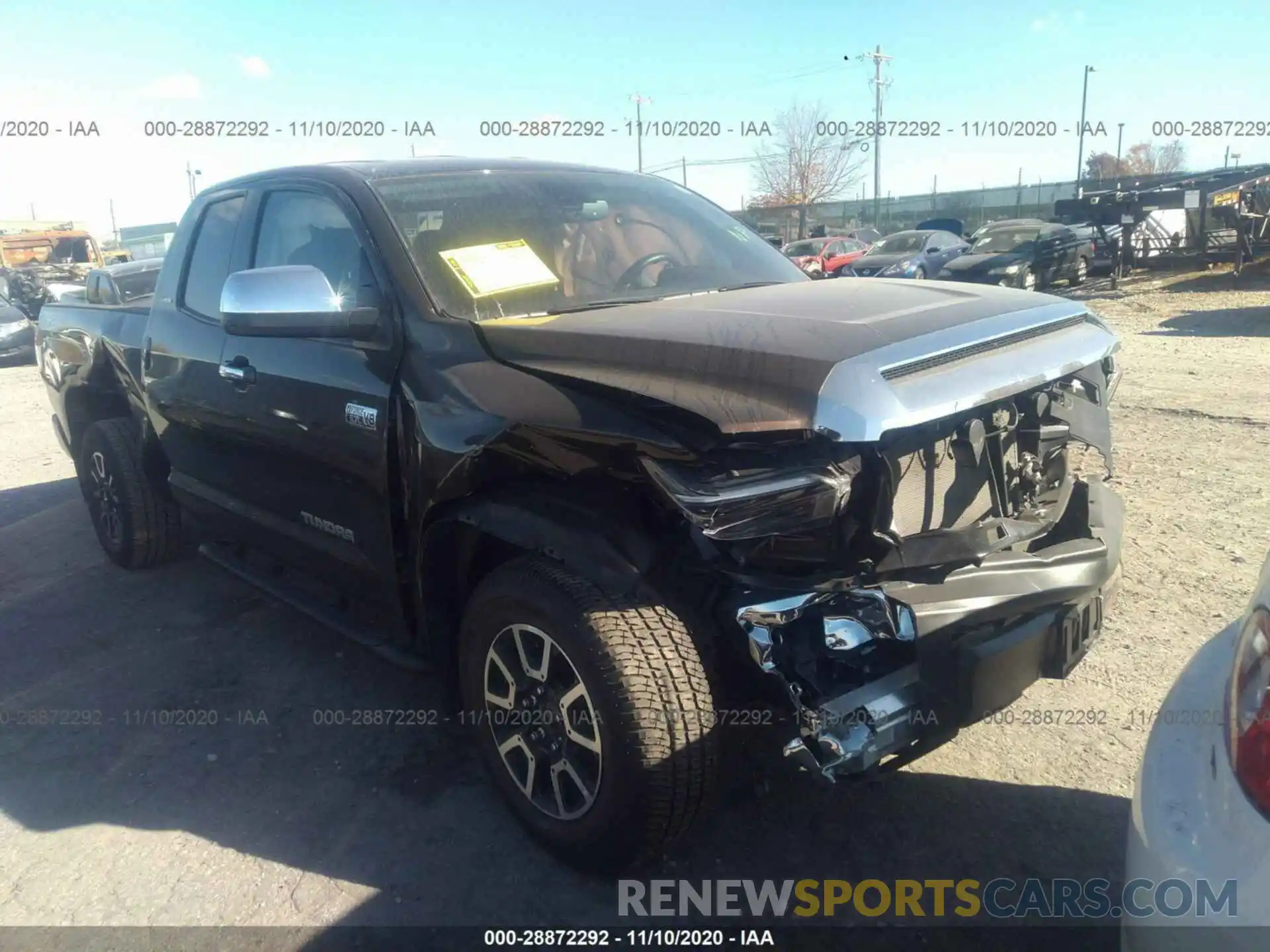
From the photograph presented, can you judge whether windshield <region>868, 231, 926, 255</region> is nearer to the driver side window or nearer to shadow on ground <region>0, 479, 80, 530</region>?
shadow on ground <region>0, 479, 80, 530</region>

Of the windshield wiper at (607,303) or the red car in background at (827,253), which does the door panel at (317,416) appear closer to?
the windshield wiper at (607,303)

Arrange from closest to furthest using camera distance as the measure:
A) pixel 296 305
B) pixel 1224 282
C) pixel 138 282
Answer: pixel 296 305
pixel 138 282
pixel 1224 282

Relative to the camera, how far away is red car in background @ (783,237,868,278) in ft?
70.3

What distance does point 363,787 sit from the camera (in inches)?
118

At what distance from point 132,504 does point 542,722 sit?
10.7 ft

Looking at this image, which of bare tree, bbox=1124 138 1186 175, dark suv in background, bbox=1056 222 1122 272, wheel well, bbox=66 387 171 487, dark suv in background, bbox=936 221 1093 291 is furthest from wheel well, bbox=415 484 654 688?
bare tree, bbox=1124 138 1186 175

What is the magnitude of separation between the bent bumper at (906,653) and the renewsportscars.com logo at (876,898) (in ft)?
1.58

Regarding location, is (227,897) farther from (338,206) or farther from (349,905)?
(338,206)

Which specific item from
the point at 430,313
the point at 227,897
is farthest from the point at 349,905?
the point at 430,313

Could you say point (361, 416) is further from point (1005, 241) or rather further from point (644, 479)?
point (1005, 241)

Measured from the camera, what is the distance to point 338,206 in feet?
10.2

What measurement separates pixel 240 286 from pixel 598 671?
164 centimetres

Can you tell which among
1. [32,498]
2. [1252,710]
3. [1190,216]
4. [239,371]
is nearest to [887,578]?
[1252,710]

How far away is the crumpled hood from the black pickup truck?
0.03 ft
